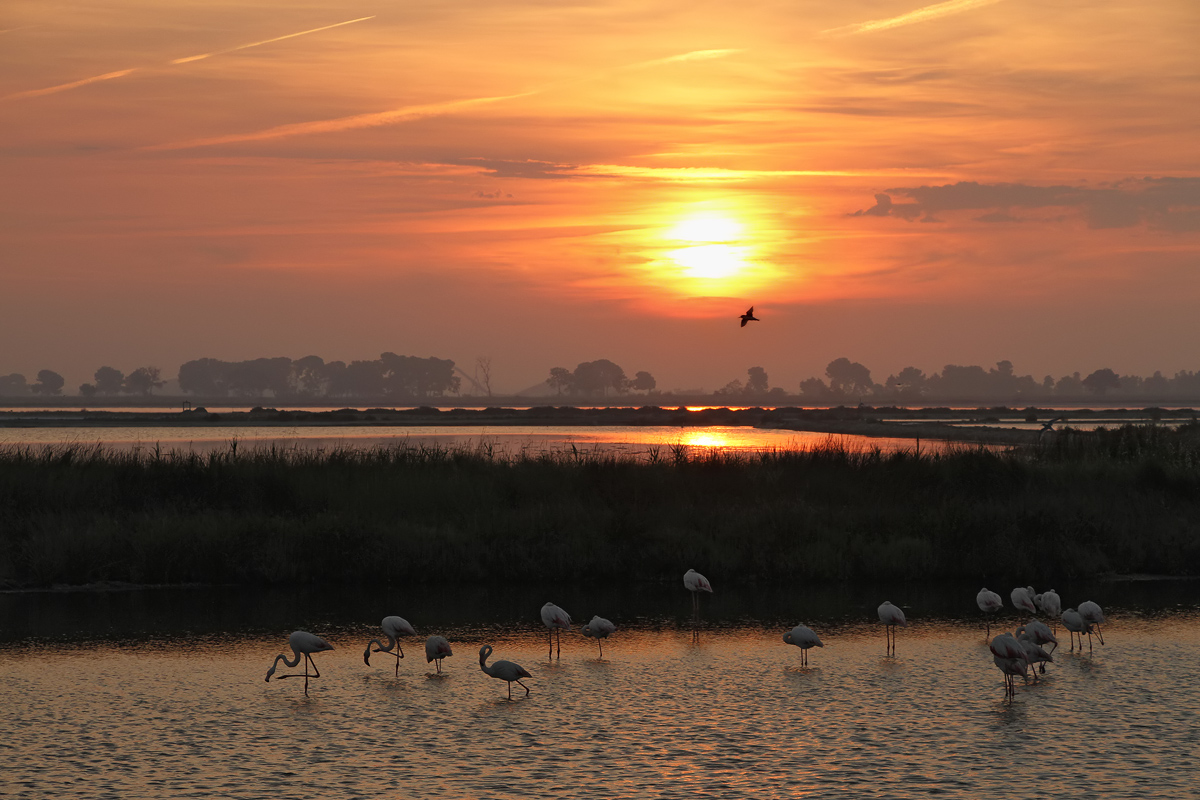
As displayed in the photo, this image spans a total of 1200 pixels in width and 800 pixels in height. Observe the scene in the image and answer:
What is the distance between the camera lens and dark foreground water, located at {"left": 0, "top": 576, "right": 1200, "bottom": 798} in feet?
33.5

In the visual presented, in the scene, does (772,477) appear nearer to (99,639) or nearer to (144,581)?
(144,581)

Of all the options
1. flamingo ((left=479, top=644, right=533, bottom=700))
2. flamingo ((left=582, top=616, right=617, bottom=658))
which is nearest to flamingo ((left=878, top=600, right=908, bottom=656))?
flamingo ((left=582, top=616, right=617, bottom=658))

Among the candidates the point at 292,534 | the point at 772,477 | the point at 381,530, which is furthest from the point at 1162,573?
the point at 292,534

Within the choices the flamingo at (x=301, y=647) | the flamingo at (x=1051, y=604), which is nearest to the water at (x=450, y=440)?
the flamingo at (x=1051, y=604)

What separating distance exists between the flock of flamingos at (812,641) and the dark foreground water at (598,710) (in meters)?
0.24

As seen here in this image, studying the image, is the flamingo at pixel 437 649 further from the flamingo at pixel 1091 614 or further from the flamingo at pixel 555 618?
the flamingo at pixel 1091 614

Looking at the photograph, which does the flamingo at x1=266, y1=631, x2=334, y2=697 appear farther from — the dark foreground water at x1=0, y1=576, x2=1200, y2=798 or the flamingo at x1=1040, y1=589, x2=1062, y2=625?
the flamingo at x1=1040, y1=589, x2=1062, y2=625

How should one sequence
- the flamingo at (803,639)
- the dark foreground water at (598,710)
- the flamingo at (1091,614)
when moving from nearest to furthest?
the dark foreground water at (598,710) → the flamingo at (803,639) → the flamingo at (1091,614)

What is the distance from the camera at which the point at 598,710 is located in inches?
499

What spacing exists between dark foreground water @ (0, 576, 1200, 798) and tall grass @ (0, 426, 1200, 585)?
3.00 meters

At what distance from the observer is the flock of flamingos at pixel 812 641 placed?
13219 millimetres

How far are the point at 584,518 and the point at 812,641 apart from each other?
957 centimetres

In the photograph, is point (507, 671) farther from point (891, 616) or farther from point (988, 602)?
point (988, 602)

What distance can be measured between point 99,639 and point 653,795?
10.3 m
